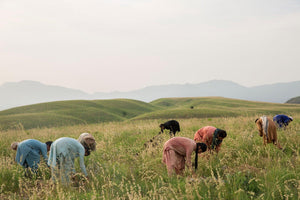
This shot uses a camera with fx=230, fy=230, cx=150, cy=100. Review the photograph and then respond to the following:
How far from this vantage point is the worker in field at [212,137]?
7.25 meters

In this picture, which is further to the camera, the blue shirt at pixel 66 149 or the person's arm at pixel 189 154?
the blue shirt at pixel 66 149

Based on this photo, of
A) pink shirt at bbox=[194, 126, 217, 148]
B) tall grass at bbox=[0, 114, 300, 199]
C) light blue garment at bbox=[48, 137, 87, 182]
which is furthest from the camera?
pink shirt at bbox=[194, 126, 217, 148]

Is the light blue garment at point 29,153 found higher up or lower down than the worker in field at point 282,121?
lower down

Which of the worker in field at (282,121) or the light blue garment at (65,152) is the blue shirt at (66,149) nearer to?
the light blue garment at (65,152)

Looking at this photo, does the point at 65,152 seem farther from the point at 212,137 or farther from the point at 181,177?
the point at 212,137

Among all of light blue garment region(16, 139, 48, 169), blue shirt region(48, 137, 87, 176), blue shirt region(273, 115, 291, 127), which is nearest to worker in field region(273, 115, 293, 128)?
blue shirt region(273, 115, 291, 127)

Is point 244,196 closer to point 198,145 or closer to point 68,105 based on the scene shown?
point 198,145

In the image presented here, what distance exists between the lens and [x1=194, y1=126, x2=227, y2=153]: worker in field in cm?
725

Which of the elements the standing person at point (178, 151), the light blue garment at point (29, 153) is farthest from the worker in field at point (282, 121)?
the light blue garment at point (29, 153)

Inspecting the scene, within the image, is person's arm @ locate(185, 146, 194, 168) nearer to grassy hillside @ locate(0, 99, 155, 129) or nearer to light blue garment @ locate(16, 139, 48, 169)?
light blue garment @ locate(16, 139, 48, 169)

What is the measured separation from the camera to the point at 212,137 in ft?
24.9

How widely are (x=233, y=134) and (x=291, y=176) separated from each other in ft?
17.3

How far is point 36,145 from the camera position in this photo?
7641 millimetres

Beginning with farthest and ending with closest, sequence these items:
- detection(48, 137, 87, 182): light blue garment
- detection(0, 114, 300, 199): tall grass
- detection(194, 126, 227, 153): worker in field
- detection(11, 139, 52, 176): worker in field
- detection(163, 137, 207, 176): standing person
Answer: detection(11, 139, 52, 176): worker in field
detection(194, 126, 227, 153): worker in field
detection(48, 137, 87, 182): light blue garment
detection(163, 137, 207, 176): standing person
detection(0, 114, 300, 199): tall grass
